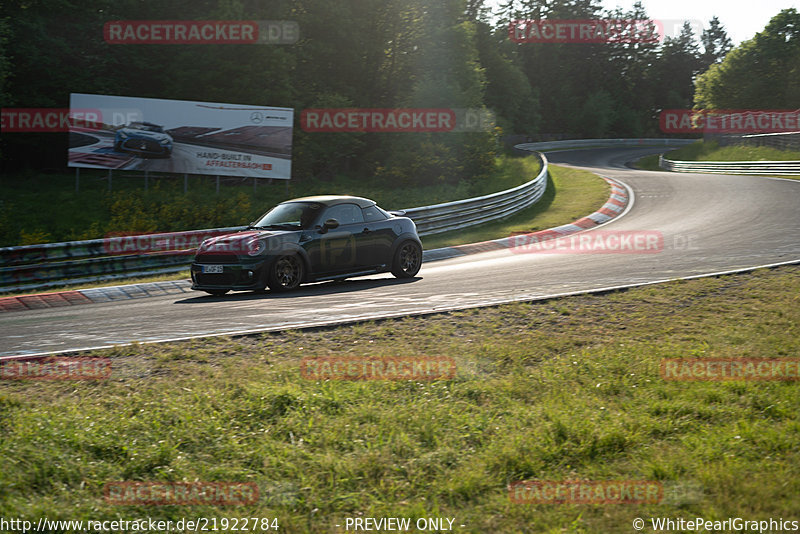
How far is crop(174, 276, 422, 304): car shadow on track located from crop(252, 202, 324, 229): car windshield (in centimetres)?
106

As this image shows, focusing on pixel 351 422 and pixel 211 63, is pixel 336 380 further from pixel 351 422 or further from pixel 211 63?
pixel 211 63

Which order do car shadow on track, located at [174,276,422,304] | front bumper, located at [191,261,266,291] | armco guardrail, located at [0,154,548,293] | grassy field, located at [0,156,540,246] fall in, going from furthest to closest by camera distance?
grassy field, located at [0,156,540,246]
armco guardrail, located at [0,154,548,293]
front bumper, located at [191,261,266,291]
car shadow on track, located at [174,276,422,304]

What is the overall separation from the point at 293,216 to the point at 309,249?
2.47 feet

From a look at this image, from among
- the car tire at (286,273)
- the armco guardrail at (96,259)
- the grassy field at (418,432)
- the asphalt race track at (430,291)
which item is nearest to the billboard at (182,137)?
the armco guardrail at (96,259)

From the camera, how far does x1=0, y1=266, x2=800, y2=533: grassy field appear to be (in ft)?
13.0

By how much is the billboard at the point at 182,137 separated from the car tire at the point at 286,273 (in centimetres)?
1322

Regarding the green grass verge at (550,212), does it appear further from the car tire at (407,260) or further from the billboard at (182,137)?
the billboard at (182,137)

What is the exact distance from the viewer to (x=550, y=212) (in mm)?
23453

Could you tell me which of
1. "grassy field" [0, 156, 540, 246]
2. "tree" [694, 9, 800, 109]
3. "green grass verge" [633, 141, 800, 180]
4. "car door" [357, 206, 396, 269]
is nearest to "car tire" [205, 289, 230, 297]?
"car door" [357, 206, 396, 269]

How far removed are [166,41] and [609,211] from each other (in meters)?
19.7

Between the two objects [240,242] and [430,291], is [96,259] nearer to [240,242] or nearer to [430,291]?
[240,242]

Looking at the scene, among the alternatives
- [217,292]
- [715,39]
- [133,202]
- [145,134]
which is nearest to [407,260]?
[217,292]

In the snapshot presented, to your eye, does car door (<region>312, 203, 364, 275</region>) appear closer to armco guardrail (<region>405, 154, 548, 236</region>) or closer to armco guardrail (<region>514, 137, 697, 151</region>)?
armco guardrail (<region>405, 154, 548, 236</region>)

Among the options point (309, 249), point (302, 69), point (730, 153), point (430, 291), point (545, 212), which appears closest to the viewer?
point (430, 291)
